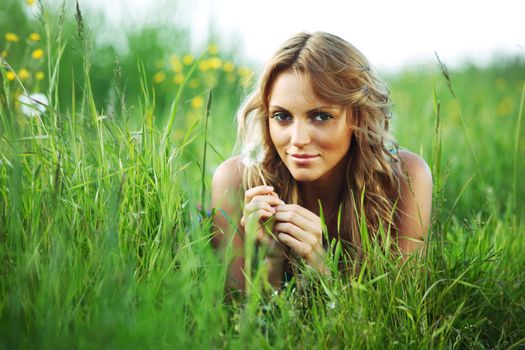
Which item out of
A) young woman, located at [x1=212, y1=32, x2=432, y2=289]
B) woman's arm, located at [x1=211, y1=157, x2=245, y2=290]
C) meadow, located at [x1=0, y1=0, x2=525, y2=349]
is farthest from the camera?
woman's arm, located at [x1=211, y1=157, x2=245, y2=290]

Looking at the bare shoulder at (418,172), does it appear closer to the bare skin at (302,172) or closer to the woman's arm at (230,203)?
the bare skin at (302,172)

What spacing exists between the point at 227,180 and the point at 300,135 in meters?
0.48

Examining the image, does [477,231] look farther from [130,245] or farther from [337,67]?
[130,245]

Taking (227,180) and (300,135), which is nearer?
(300,135)

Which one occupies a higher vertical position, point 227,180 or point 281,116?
point 281,116

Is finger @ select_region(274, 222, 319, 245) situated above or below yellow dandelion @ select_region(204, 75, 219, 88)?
below

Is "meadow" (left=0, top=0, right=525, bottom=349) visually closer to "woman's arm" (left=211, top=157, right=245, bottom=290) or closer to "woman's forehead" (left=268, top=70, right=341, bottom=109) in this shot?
"woman's arm" (left=211, top=157, right=245, bottom=290)

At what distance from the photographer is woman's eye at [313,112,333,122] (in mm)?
2488

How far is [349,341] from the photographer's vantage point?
75.2 inches

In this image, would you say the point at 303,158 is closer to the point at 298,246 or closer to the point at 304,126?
the point at 304,126

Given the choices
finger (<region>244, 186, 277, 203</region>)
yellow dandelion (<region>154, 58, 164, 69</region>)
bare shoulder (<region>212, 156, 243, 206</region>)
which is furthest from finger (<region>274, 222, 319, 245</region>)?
yellow dandelion (<region>154, 58, 164, 69</region>)

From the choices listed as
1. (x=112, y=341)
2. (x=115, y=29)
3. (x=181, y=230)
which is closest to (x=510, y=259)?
(x=181, y=230)

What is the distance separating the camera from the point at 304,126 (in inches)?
96.3

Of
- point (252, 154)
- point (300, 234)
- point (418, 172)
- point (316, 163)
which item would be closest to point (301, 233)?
point (300, 234)
